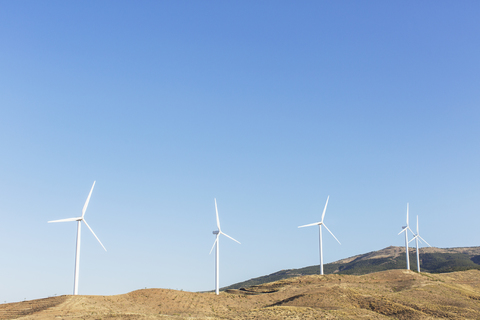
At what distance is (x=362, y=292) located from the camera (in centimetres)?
8231

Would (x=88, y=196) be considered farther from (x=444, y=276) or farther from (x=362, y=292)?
(x=444, y=276)

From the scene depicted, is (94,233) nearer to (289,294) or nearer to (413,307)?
(289,294)

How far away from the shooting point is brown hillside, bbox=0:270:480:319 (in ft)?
206

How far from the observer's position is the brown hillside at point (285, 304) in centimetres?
6284

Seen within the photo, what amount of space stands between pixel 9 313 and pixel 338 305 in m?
49.0

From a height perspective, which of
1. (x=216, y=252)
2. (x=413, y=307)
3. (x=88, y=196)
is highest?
(x=88, y=196)

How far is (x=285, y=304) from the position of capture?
7262 centimetres

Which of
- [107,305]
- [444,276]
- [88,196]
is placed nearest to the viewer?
[107,305]

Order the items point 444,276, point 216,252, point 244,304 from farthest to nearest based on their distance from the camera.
Result: point 444,276
point 216,252
point 244,304

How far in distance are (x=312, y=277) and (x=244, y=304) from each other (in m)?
27.3

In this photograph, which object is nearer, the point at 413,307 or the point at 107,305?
the point at 107,305

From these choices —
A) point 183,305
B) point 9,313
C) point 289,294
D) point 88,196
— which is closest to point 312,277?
point 289,294

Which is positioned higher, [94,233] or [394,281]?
[94,233]

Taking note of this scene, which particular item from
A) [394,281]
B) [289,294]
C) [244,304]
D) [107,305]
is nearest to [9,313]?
[107,305]
